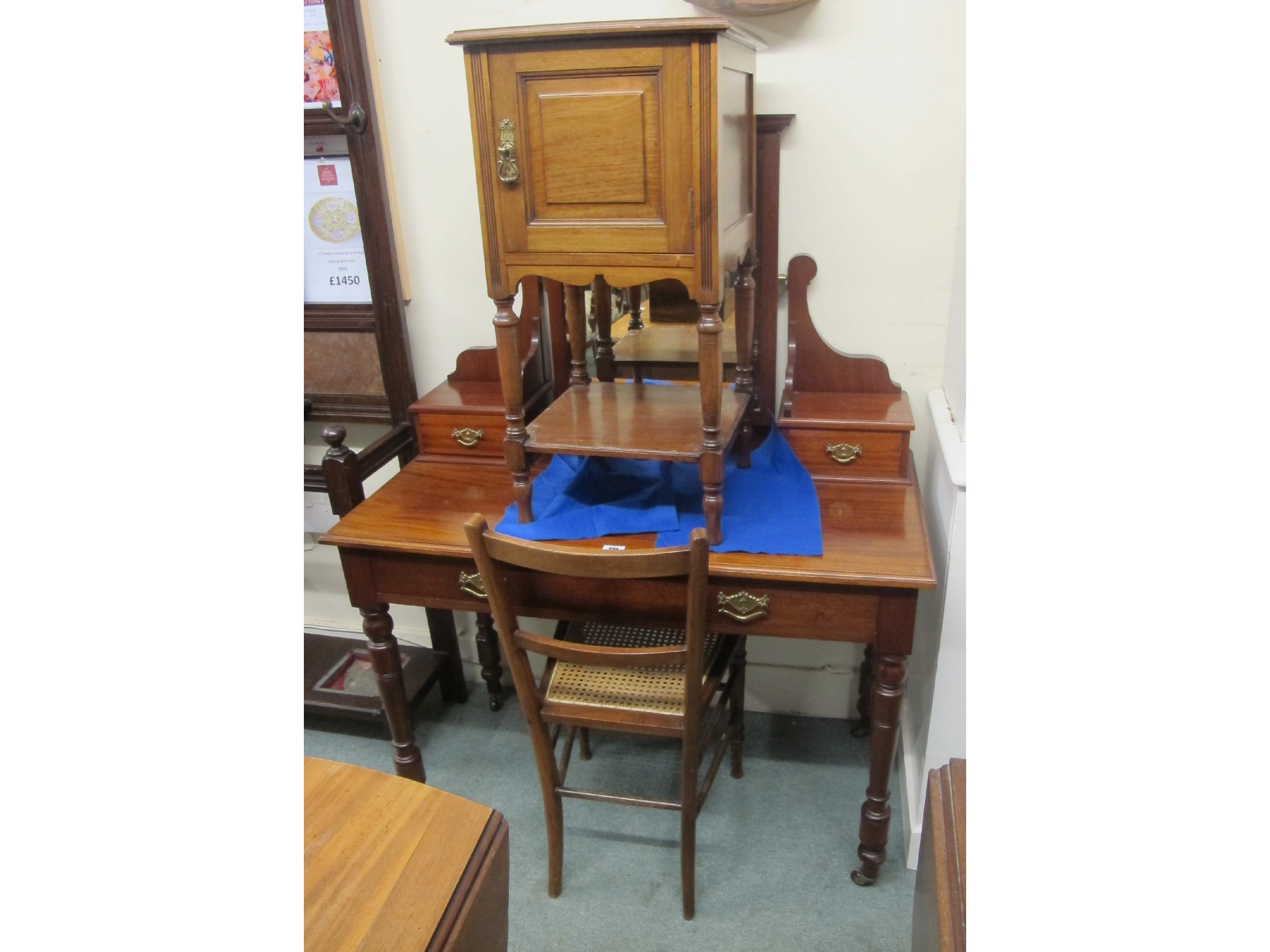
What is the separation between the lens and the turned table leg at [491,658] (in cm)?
223

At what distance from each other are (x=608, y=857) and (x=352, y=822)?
123 cm

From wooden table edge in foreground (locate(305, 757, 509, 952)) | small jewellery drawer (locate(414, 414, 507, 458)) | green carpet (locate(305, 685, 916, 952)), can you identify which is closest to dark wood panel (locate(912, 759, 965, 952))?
wooden table edge in foreground (locate(305, 757, 509, 952))

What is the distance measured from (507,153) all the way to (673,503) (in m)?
0.71

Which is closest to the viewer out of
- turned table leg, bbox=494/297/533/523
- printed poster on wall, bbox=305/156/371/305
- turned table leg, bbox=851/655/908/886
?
turned table leg, bbox=494/297/533/523

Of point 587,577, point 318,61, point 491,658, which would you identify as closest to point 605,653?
point 587,577

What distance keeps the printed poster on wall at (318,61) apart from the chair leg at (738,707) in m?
1.48

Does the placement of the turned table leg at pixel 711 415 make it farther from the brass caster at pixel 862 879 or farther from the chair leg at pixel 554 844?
the brass caster at pixel 862 879

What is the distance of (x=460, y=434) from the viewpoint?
6.12ft

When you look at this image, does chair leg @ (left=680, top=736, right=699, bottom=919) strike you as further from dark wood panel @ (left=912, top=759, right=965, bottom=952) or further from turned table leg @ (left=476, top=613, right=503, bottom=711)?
turned table leg @ (left=476, top=613, right=503, bottom=711)

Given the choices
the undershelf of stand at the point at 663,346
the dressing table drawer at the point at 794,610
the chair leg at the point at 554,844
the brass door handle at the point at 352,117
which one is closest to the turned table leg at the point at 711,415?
the dressing table drawer at the point at 794,610

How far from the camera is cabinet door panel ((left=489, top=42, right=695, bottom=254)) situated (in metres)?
1.18

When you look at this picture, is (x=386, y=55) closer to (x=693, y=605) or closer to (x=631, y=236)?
(x=631, y=236)

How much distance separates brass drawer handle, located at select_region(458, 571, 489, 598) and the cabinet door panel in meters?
0.63

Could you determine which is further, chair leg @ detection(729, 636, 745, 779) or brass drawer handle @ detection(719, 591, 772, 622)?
chair leg @ detection(729, 636, 745, 779)
